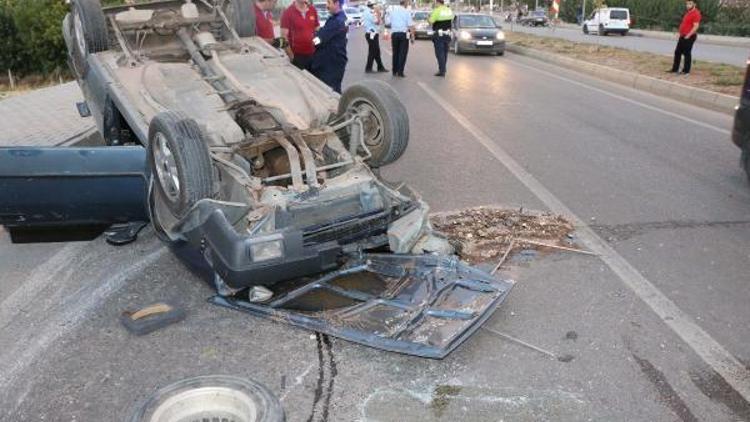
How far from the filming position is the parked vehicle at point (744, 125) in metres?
6.39

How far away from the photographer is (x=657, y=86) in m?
13.6

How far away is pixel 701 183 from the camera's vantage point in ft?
21.5

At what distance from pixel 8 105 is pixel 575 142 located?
356 inches

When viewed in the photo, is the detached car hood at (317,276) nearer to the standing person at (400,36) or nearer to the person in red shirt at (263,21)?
the person in red shirt at (263,21)

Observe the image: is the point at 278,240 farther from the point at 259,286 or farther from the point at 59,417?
the point at 59,417

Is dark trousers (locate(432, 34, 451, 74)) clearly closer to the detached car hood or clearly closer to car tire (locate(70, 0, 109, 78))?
car tire (locate(70, 0, 109, 78))

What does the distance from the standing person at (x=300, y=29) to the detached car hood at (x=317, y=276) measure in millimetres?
4253

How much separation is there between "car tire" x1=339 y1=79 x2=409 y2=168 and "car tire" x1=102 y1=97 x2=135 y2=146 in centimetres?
185

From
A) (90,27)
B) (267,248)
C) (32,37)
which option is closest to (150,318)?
(267,248)

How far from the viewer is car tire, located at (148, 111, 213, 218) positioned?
3.90 metres

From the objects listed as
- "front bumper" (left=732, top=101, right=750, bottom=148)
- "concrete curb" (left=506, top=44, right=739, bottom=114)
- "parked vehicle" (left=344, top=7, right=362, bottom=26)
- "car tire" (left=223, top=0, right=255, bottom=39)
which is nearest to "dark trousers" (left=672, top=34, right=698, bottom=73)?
"concrete curb" (left=506, top=44, right=739, bottom=114)

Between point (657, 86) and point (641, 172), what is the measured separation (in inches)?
296

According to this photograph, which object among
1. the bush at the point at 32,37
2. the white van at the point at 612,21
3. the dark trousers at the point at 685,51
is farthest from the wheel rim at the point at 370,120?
the white van at the point at 612,21

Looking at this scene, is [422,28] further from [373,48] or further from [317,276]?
[317,276]
